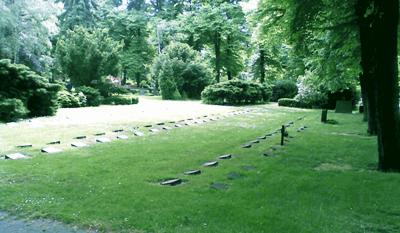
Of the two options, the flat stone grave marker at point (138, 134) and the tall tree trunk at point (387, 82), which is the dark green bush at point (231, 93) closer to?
the flat stone grave marker at point (138, 134)

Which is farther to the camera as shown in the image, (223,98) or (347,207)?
(223,98)

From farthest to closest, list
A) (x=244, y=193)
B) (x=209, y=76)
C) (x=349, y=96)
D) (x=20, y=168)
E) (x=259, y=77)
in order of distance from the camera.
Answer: (x=259, y=77), (x=209, y=76), (x=349, y=96), (x=20, y=168), (x=244, y=193)

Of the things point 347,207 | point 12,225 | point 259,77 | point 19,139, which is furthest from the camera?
point 259,77

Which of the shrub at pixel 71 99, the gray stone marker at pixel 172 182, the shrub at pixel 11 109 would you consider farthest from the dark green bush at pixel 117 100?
the gray stone marker at pixel 172 182

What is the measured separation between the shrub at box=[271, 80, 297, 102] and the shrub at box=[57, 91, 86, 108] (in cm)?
1801

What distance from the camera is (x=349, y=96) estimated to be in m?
26.2

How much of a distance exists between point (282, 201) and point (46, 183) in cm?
351

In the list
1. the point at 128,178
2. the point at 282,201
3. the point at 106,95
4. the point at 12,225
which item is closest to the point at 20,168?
the point at 128,178

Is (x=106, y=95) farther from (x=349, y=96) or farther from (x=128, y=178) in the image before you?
(x=128, y=178)

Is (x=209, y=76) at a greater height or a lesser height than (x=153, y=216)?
greater

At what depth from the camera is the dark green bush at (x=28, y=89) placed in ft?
49.1

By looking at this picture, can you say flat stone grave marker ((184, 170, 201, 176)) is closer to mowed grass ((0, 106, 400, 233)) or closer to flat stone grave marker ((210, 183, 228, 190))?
mowed grass ((0, 106, 400, 233))

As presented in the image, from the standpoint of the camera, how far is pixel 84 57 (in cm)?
2525

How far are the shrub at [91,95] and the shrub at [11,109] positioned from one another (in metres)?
8.87
